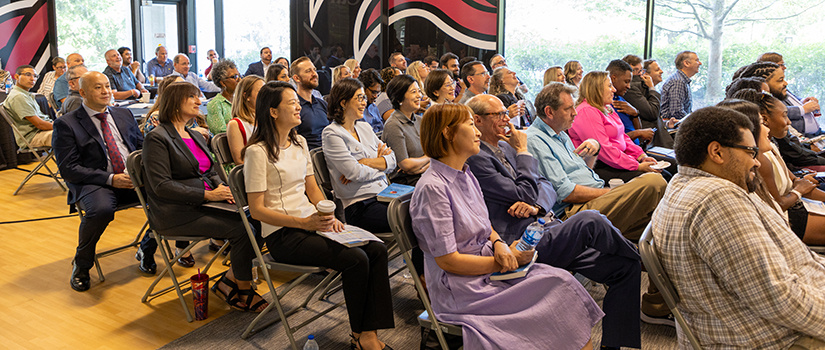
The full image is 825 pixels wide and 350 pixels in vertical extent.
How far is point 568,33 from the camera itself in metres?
9.41

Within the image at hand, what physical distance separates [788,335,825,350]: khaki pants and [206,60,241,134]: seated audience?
13.0ft

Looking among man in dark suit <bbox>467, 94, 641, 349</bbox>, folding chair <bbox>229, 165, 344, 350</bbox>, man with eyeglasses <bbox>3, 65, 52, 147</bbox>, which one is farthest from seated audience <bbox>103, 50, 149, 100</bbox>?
man in dark suit <bbox>467, 94, 641, 349</bbox>

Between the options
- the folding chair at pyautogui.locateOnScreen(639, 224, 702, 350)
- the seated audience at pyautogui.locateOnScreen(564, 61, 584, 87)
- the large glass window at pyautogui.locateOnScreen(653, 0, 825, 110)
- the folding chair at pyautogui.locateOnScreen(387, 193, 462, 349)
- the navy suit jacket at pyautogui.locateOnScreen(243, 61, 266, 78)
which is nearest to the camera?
the folding chair at pyautogui.locateOnScreen(639, 224, 702, 350)

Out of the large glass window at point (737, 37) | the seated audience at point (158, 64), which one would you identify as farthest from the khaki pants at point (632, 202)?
the seated audience at point (158, 64)

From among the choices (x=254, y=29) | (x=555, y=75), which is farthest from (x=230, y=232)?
(x=254, y=29)

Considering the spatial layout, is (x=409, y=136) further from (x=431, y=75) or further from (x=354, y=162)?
(x=431, y=75)

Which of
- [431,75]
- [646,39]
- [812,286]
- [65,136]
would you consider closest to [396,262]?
[431,75]

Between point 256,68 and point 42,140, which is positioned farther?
point 256,68

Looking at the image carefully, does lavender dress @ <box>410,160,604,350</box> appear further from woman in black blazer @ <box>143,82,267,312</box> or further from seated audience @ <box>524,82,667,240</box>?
woman in black blazer @ <box>143,82,267,312</box>

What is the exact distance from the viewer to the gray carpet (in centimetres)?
A: 304

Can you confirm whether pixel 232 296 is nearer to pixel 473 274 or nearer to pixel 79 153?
pixel 79 153

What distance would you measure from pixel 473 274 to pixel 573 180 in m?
1.48

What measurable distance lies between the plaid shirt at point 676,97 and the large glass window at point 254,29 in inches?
274

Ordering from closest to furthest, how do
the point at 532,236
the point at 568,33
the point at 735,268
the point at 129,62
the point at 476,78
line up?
the point at 735,268, the point at 532,236, the point at 476,78, the point at 568,33, the point at 129,62
